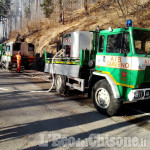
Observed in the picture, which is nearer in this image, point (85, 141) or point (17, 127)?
point (85, 141)

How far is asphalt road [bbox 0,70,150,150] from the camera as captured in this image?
12.3 feet

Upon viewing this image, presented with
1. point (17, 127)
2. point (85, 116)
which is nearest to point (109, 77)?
point (85, 116)

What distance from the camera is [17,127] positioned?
177 inches

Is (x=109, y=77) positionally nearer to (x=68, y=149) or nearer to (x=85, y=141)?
(x=85, y=141)

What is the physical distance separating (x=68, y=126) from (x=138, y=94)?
6.43ft

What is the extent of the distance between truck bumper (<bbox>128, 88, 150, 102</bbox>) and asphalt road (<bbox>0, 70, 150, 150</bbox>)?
0.76 m

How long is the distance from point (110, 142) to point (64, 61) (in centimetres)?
457

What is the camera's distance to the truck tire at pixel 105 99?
516cm

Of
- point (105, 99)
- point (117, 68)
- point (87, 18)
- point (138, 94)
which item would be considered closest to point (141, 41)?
point (117, 68)

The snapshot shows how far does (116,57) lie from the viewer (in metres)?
5.17

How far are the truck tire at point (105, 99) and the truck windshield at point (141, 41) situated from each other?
132 centimetres

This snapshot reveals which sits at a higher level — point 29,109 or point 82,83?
point 82,83

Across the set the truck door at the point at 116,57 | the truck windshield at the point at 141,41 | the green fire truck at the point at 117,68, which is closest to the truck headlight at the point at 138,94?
the green fire truck at the point at 117,68

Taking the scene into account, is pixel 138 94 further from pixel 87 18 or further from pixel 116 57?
pixel 87 18
